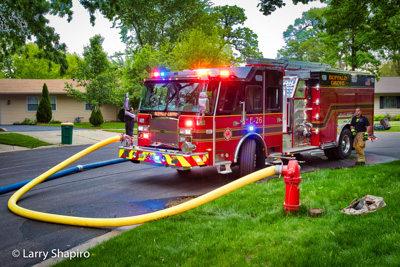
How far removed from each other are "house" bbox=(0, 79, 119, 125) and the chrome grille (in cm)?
2833

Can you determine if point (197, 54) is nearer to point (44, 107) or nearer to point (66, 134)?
point (44, 107)

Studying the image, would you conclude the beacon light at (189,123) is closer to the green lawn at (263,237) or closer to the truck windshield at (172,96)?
the truck windshield at (172,96)

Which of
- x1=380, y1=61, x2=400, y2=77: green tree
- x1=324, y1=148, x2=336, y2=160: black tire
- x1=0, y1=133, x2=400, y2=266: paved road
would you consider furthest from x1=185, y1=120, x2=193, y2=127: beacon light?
x1=380, y1=61, x2=400, y2=77: green tree

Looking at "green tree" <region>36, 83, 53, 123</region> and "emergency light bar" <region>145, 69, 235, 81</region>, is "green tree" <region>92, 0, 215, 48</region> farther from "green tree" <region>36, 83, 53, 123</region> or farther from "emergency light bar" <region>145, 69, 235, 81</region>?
"emergency light bar" <region>145, 69, 235, 81</region>

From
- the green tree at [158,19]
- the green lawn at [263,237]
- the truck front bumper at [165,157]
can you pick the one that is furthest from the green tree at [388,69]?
the green lawn at [263,237]

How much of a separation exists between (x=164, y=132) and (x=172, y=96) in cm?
89

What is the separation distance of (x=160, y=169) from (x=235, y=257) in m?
7.39

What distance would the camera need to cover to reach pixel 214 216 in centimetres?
625

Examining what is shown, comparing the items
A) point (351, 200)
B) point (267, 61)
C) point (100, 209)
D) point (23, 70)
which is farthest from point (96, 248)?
point (23, 70)

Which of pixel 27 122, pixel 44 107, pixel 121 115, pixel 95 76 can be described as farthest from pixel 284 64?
pixel 27 122

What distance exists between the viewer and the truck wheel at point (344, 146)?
43.0 feet

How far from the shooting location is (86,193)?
8492mm

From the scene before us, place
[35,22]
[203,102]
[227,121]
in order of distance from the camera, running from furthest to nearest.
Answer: [35,22] < [227,121] < [203,102]

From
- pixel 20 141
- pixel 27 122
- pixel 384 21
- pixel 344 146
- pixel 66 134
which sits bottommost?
pixel 20 141
